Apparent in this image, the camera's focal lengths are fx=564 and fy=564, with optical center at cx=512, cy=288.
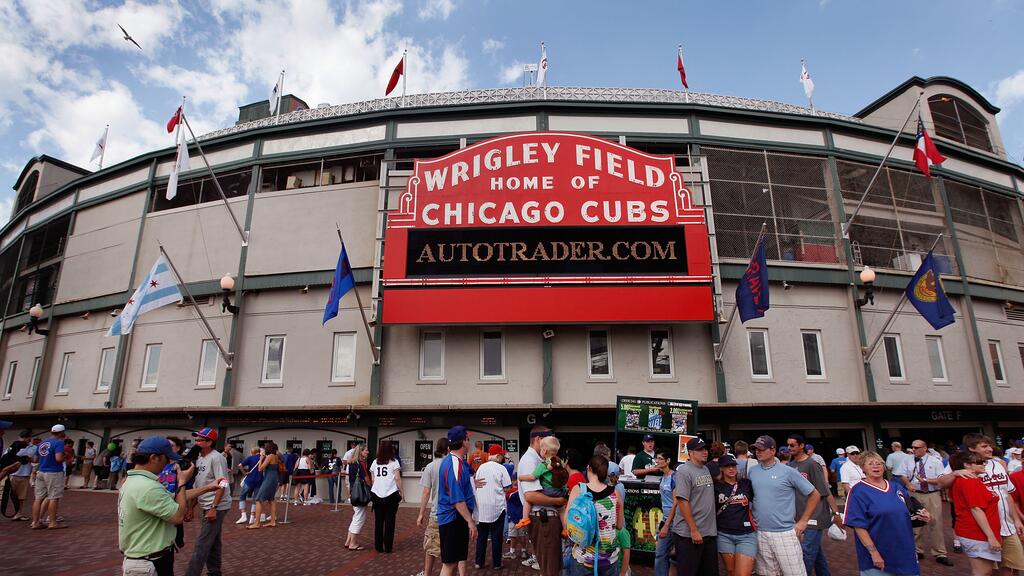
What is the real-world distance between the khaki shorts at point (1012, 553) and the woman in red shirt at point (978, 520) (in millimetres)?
169

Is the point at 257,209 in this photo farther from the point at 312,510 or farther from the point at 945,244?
the point at 945,244

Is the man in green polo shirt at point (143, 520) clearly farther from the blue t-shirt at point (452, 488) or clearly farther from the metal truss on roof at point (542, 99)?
the metal truss on roof at point (542, 99)

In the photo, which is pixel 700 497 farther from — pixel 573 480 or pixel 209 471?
pixel 209 471

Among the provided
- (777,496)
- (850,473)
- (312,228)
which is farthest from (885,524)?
(312,228)

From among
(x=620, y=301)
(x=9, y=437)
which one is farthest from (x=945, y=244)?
(x=9, y=437)

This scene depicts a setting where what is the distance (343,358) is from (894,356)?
766 inches

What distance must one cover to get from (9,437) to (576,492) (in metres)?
30.5

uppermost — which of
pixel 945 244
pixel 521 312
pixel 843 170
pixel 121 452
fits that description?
pixel 843 170

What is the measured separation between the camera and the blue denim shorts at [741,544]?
632 centimetres

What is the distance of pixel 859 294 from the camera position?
65.7 ft

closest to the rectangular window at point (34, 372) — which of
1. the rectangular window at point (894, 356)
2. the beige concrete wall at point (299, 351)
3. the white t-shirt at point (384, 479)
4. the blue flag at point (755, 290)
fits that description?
the beige concrete wall at point (299, 351)

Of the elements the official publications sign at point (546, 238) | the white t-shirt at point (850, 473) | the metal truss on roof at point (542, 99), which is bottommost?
the white t-shirt at point (850, 473)

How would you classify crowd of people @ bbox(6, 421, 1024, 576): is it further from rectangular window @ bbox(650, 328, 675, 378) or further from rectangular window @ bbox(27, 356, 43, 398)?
rectangular window @ bbox(27, 356, 43, 398)

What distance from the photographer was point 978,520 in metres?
6.08
